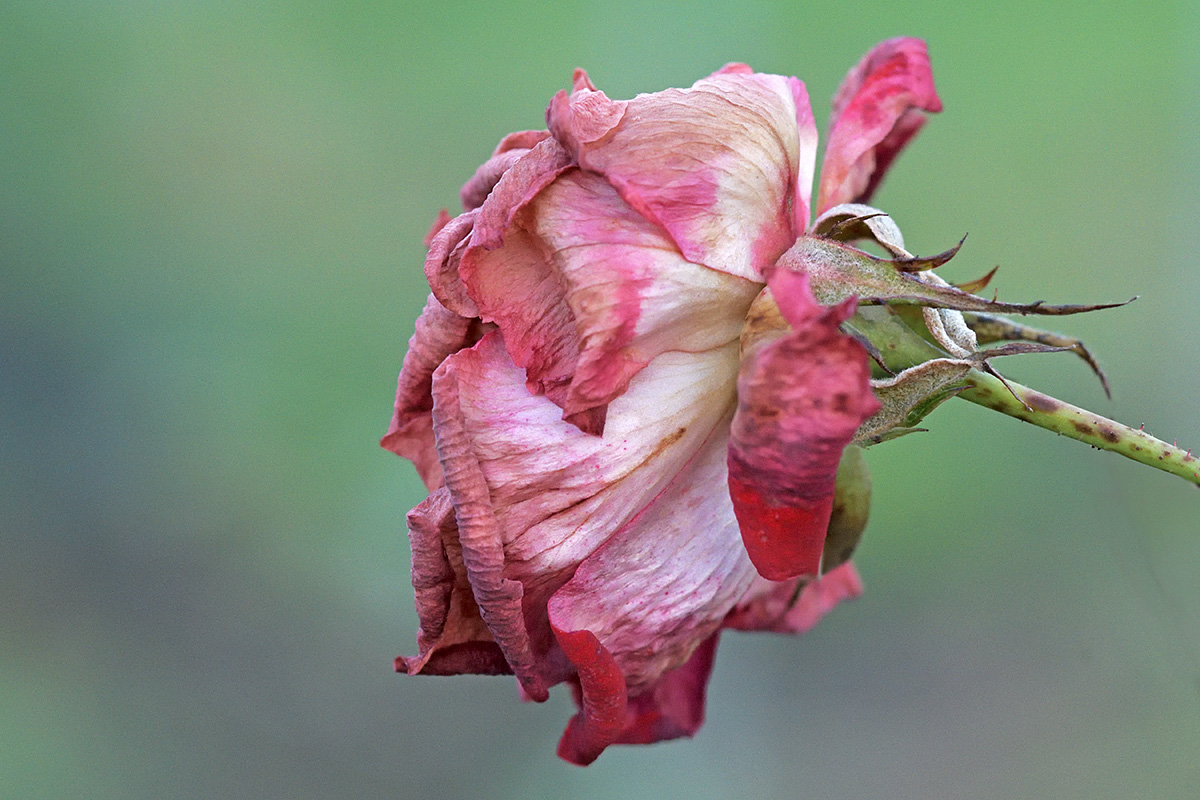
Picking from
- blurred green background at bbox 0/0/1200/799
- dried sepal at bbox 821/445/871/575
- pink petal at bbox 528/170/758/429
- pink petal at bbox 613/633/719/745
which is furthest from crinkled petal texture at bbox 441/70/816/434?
blurred green background at bbox 0/0/1200/799

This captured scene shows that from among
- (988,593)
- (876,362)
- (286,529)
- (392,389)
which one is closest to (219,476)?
(286,529)

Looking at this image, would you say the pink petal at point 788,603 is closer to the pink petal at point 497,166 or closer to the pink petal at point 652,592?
the pink petal at point 652,592

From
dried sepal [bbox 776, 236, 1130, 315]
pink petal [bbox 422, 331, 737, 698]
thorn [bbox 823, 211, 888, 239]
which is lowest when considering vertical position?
pink petal [bbox 422, 331, 737, 698]

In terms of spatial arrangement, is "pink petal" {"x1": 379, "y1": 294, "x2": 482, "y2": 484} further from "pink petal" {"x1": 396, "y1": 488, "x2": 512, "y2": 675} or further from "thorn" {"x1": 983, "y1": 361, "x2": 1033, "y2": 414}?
"thorn" {"x1": 983, "y1": 361, "x2": 1033, "y2": 414}

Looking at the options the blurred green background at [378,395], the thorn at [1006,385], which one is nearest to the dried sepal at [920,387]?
the thorn at [1006,385]

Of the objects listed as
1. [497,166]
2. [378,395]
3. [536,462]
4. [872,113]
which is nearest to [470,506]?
[536,462]

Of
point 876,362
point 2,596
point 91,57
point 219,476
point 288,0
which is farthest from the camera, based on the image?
point 288,0

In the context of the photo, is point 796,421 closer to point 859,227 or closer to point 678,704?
point 859,227

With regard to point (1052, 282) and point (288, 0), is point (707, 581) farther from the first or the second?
point (288, 0)
